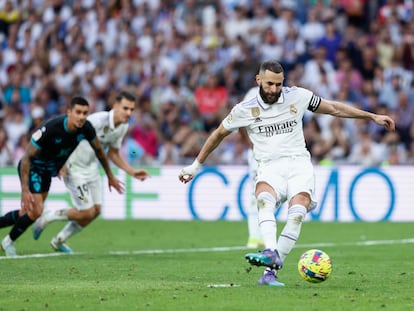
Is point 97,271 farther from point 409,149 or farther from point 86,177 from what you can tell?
point 409,149

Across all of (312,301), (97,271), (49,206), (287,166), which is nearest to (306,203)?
(287,166)

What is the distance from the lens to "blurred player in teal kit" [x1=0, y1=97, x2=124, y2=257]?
14375mm

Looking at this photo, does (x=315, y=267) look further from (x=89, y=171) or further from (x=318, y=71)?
(x=318, y=71)

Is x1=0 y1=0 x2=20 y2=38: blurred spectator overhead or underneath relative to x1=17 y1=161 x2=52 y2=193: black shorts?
overhead

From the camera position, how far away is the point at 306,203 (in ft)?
36.3

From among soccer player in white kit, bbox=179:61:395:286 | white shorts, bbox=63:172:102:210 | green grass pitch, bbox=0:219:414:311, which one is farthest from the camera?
white shorts, bbox=63:172:102:210

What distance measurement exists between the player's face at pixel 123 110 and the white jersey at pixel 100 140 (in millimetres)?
95

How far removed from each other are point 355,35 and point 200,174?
578cm

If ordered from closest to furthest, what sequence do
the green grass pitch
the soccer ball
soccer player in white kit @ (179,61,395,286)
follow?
the green grass pitch < the soccer ball < soccer player in white kit @ (179,61,395,286)

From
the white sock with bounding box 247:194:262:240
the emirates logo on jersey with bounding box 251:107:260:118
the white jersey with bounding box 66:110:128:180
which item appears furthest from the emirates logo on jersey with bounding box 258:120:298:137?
the white sock with bounding box 247:194:262:240

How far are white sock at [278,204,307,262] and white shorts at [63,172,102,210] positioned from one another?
5.72 metres

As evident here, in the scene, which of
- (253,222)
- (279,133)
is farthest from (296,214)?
(253,222)

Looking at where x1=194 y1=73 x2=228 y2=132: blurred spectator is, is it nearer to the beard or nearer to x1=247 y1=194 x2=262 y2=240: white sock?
x1=247 y1=194 x2=262 y2=240: white sock

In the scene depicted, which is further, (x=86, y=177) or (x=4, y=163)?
(x=4, y=163)
